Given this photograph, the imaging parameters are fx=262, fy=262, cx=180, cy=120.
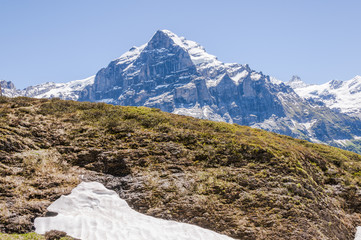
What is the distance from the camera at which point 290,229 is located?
15.5 metres

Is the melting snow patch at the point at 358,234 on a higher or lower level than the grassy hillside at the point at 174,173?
lower

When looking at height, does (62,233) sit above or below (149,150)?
below

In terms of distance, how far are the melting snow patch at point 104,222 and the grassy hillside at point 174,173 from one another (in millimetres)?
682

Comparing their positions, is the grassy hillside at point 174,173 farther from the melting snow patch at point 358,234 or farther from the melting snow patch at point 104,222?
the melting snow patch at point 104,222

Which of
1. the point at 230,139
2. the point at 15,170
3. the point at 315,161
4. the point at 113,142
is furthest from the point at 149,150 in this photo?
the point at 315,161

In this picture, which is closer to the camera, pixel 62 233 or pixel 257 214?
pixel 62 233

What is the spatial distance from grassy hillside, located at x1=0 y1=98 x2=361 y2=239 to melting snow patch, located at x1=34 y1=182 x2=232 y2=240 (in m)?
0.68

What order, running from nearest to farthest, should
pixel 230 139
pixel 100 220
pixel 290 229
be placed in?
1. pixel 100 220
2. pixel 290 229
3. pixel 230 139

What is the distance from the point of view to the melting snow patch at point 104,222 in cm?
1321

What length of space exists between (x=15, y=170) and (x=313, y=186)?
67.2 feet

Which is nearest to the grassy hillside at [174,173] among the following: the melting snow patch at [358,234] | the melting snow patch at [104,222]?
the melting snow patch at [358,234]

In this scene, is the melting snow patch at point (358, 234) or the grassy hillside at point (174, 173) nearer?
the grassy hillside at point (174, 173)

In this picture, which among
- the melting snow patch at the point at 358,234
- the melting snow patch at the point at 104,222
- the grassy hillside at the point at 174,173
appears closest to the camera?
the melting snow patch at the point at 104,222

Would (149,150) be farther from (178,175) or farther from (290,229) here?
(290,229)
